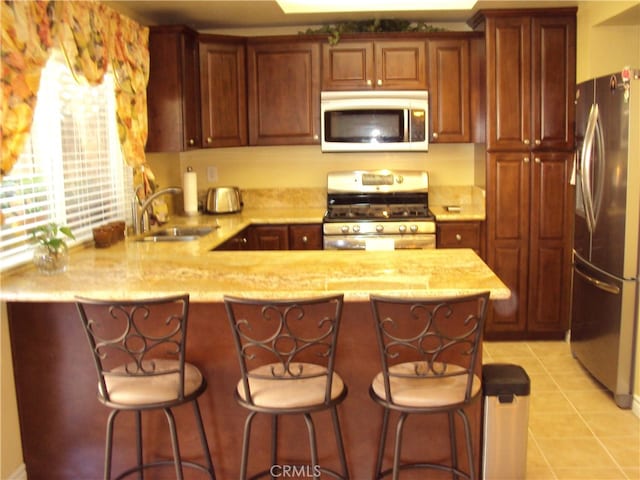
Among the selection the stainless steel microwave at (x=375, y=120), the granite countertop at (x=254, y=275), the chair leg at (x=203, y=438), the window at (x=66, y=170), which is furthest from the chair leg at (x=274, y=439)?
the stainless steel microwave at (x=375, y=120)

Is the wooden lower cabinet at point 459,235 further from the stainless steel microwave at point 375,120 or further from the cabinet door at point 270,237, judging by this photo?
the cabinet door at point 270,237

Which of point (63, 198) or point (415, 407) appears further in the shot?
point (63, 198)

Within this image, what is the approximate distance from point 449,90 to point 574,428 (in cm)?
254

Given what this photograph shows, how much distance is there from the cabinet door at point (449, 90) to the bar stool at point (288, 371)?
8.78ft

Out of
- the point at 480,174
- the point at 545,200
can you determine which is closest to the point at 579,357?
the point at 545,200

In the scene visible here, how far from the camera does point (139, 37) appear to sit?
4.14 meters

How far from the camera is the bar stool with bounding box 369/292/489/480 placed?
2.28m

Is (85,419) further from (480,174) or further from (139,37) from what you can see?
(480,174)

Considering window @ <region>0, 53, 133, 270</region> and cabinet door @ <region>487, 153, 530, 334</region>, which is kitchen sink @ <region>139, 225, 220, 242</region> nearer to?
window @ <region>0, 53, 133, 270</region>

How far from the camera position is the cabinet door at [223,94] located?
4.84 m

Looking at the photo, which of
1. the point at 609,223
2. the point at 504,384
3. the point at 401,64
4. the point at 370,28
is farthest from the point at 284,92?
the point at 504,384

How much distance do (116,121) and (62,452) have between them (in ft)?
5.98

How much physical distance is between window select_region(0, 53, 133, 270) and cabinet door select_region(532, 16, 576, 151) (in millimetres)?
2804

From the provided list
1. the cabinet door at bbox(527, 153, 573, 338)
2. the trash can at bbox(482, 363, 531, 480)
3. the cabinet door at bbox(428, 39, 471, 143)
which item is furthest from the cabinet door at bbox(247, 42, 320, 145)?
the trash can at bbox(482, 363, 531, 480)
